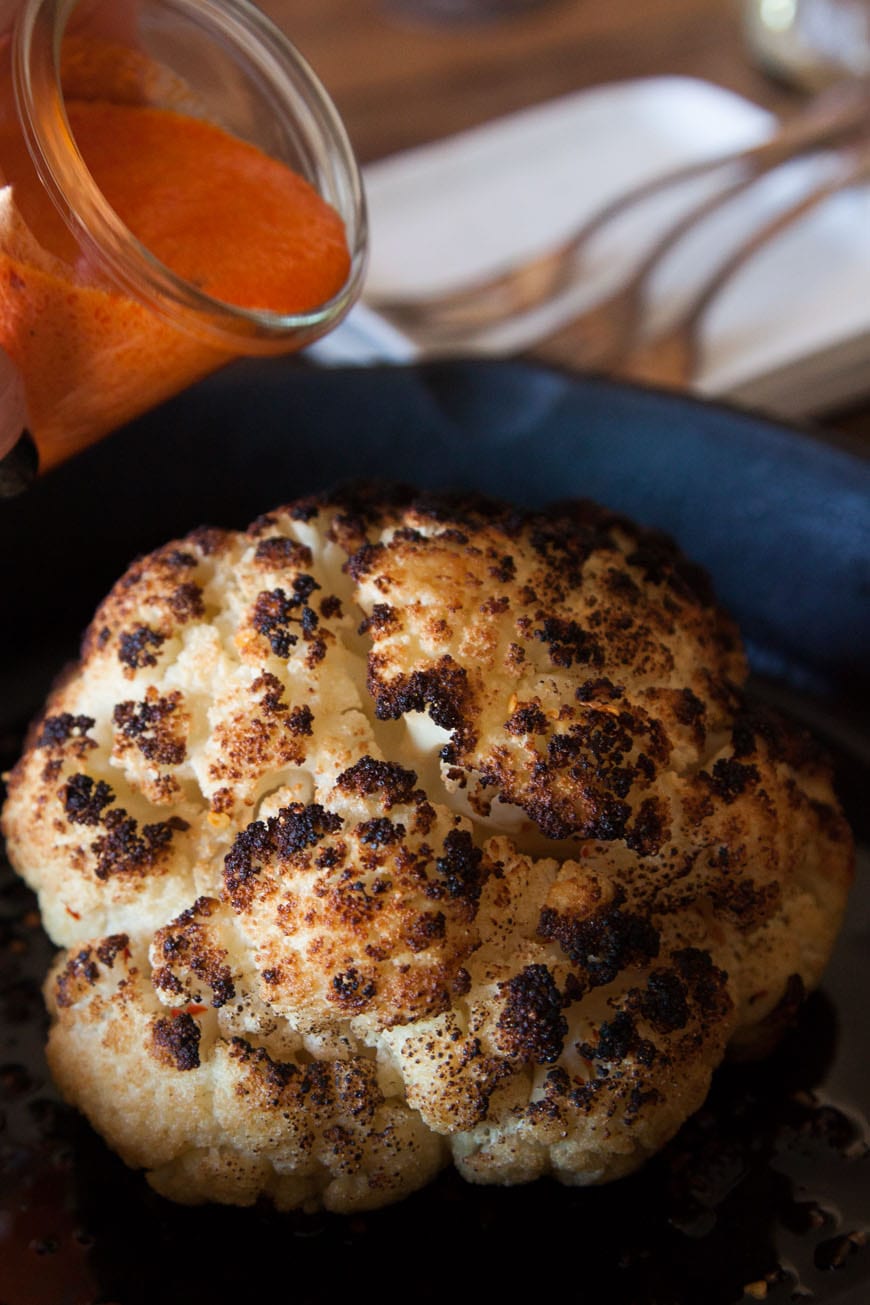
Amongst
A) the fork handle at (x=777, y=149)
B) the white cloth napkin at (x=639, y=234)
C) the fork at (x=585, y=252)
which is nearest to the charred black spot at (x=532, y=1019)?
the white cloth napkin at (x=639, y=234)

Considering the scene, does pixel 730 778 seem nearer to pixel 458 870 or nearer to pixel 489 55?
Answer: pixel 458 870

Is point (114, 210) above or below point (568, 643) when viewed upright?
above

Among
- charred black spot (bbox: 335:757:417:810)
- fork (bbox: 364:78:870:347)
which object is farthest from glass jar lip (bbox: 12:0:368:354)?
fork (bbox: 364:78:870:347)

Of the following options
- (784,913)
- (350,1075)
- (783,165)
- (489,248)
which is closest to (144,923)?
(350,1075)

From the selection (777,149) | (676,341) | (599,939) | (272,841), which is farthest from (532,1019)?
(777,149)

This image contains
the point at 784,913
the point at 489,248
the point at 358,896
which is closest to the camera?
the point at 358,896

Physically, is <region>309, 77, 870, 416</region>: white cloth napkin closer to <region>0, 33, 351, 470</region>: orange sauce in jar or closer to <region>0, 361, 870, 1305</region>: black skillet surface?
<region>0, 361, 870, 1305</region>: black skillet surface

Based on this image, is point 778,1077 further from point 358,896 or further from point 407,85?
point 407,85

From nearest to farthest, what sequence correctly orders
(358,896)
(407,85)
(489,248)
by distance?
(358,896) < (489,248) < (407,85)
